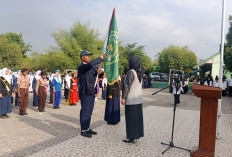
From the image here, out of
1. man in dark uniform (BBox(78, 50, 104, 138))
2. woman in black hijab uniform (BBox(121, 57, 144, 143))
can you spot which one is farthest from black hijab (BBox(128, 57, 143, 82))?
man in dark uniform (BBox(78, 50, 104, 138))

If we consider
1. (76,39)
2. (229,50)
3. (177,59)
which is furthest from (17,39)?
(229,50)

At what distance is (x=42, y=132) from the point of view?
18.9 feet

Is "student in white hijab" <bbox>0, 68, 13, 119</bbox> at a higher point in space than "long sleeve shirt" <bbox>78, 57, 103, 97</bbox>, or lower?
lower

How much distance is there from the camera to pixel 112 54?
550cm

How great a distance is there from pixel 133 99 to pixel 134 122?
0.50 metres

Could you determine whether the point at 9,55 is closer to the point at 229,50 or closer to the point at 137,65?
the point at 229,50

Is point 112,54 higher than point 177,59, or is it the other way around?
point 177,59

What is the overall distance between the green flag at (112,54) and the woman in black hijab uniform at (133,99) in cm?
105

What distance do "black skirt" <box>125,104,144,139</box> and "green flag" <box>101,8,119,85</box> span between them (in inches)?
54.8

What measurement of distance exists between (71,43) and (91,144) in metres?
27.7

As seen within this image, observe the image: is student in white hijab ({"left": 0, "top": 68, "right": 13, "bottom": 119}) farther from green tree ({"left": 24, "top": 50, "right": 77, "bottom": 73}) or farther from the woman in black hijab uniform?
green tree ({"left": 24, "top": 50, "right": 77, "bottom": 73})

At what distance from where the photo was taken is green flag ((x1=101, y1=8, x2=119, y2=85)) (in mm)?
5480

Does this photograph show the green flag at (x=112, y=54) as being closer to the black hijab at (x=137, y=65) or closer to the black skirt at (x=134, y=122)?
the black hijab at (x=137, y=65)

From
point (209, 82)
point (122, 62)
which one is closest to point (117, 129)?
point (209, 82)
